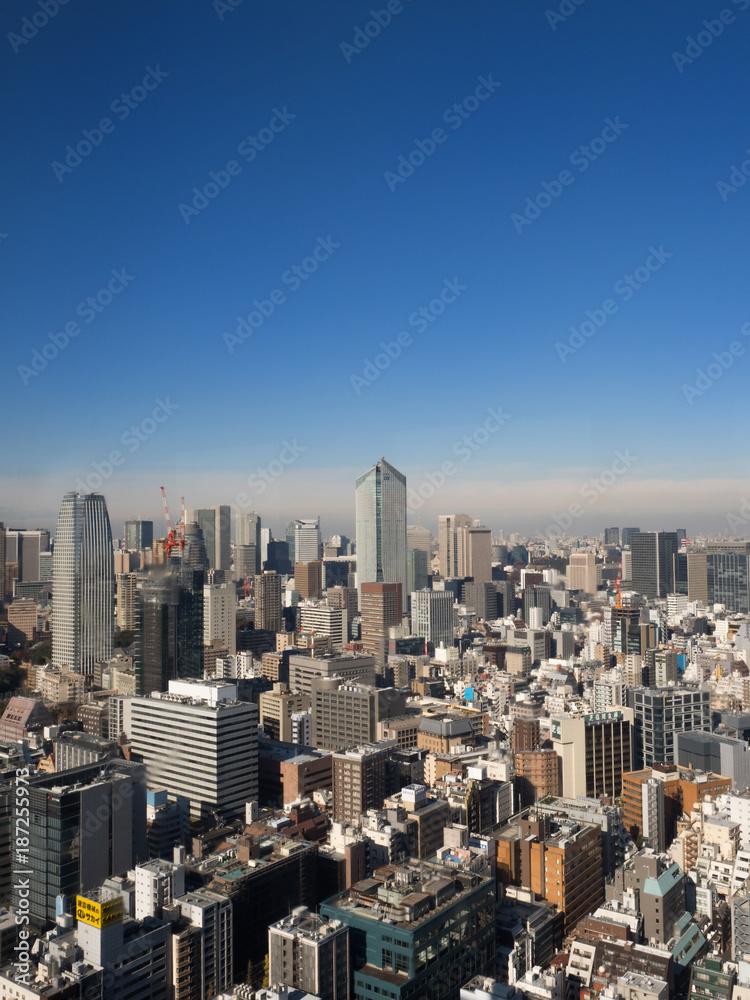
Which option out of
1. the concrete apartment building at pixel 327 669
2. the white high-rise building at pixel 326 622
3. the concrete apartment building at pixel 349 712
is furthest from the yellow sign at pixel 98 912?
the white high-rise building at pixel 326 622

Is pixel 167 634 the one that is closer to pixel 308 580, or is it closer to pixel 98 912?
pixel 98 912

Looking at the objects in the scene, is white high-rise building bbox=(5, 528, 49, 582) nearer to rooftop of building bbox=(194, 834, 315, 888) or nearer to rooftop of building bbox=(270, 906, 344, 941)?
rooftop of building bbox=(194, 834, 315, 888)

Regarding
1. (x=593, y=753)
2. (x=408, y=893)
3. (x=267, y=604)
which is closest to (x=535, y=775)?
(x=593, y=753)

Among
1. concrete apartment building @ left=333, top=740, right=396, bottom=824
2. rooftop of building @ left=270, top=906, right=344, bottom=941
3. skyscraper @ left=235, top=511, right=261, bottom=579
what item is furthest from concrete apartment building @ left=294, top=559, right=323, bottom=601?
rooftop of building @ left=270, top=906, right=344, bottom=941

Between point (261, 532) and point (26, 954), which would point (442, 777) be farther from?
point (261, 532)

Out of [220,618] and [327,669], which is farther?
[220,618]
